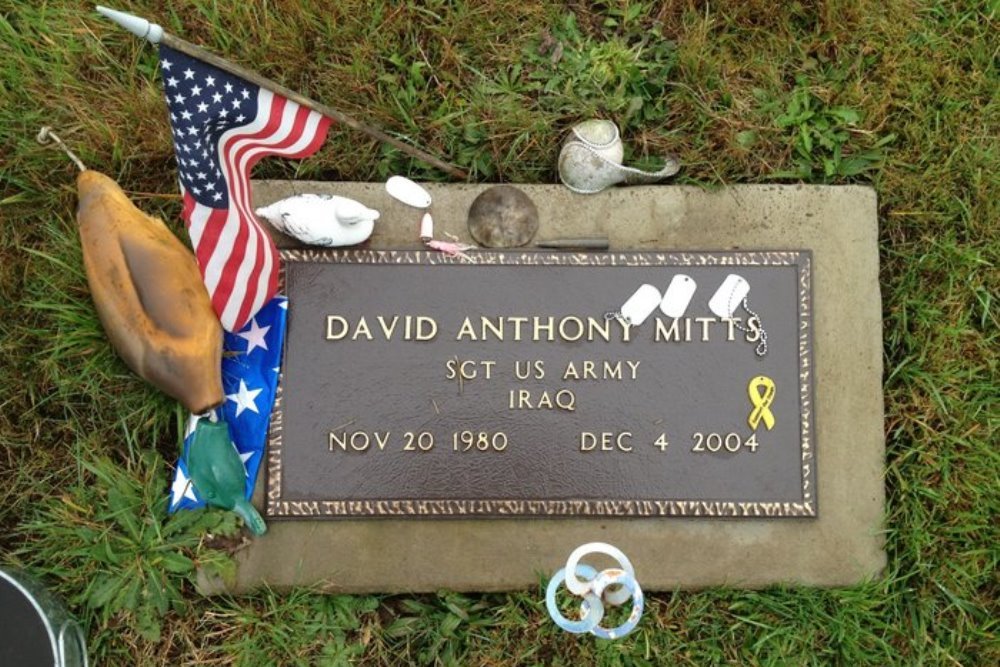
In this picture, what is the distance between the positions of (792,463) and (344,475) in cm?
156

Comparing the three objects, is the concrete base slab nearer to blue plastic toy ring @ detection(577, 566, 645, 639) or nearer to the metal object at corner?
blue plastic toy ring @ detection(577, 566, 645, 639)

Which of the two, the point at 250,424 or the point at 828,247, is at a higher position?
the point at 828,247

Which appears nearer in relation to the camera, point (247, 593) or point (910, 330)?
point (247, 593)

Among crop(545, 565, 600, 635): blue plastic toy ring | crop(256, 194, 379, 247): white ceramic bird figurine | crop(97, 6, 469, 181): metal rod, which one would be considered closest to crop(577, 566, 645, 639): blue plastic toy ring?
crop(545, 565, 600, 635): blue plastic toy ring

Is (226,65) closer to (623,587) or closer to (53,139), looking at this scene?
(53,139)

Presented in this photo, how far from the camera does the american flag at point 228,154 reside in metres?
2.20

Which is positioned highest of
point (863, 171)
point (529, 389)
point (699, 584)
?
point (863, 171)

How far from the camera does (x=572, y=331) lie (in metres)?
2.81

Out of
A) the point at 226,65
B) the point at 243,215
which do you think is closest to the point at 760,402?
the point at 243,215

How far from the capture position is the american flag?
2195 mm

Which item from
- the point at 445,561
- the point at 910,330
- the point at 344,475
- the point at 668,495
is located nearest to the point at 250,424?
the point at 344,475

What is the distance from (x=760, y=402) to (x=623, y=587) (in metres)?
0.79

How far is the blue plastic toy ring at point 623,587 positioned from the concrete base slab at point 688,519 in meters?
0.24

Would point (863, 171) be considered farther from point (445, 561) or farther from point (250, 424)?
point (250, 424)
